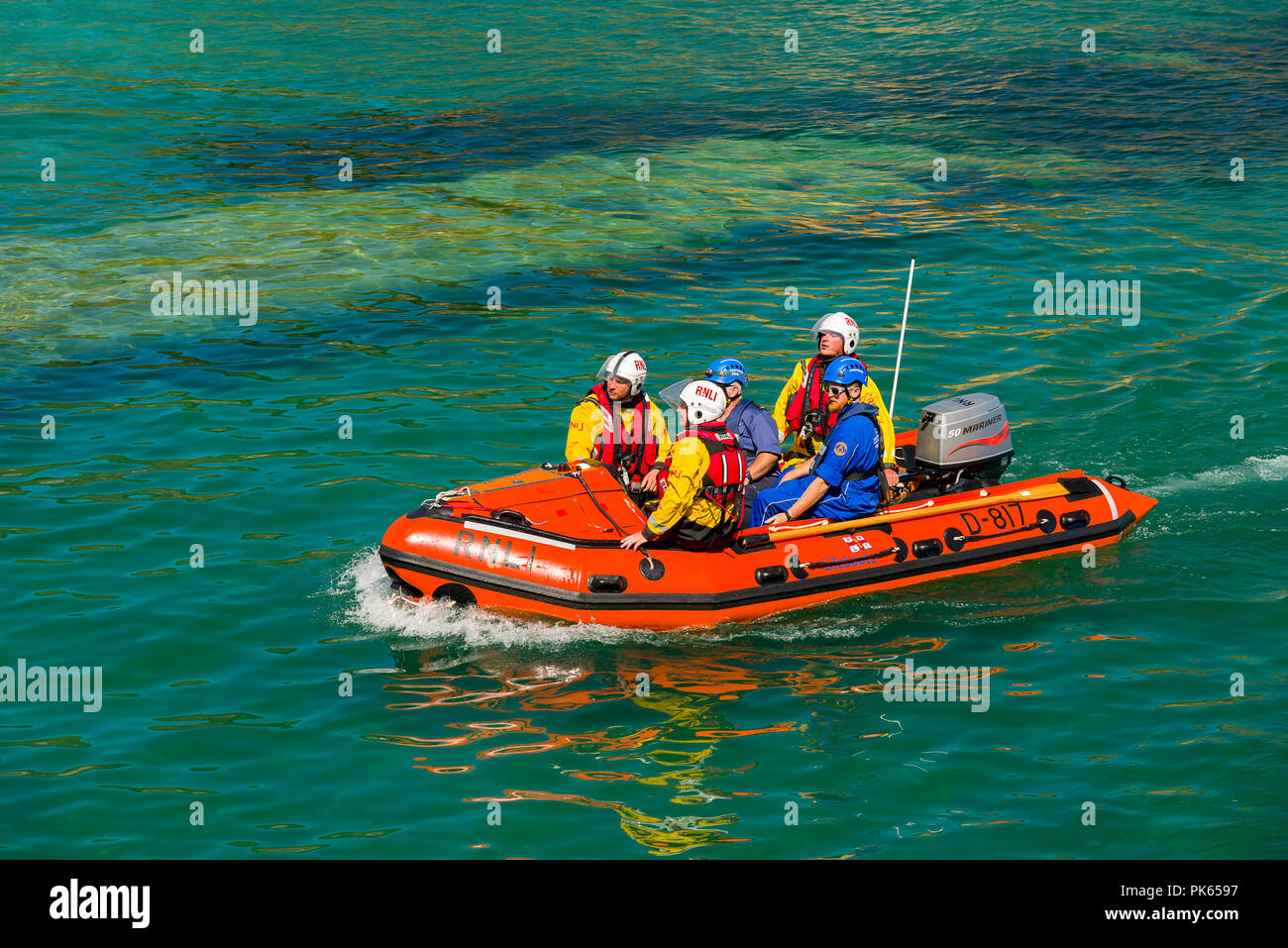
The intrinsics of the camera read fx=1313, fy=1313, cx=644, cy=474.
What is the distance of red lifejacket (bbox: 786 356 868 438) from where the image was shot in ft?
35.6

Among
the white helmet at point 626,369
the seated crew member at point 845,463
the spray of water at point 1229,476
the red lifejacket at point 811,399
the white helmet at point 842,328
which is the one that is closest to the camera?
the seated crew member at point 845,463

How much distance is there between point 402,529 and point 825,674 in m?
3.22

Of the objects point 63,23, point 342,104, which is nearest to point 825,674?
point 342,104

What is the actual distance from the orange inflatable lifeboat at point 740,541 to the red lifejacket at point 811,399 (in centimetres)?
85

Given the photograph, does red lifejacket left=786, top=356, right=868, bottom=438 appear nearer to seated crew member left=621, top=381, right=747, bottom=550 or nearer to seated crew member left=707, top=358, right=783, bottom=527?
seated crew member left=707, top=358, right=783, bottom=527

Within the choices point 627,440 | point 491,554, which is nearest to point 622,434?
point 627,440

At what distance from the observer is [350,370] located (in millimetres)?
14547

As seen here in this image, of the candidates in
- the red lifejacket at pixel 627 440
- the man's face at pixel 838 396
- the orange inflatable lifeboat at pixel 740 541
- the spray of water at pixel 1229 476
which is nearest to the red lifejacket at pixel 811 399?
the man's face at pixel 838 396

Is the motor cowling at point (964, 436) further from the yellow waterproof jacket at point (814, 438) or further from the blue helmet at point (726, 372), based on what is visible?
the blue helmet at point (726, 372)

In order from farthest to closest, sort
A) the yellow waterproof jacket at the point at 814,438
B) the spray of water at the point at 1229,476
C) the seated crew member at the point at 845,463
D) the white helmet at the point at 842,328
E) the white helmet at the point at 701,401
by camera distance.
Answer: the spray of water at the point at 1229,476, the white helmet at the point at 842,328, the yellow waterproof jacket at the point at 814,438, the seated crew member at the point at 845,463, the white helmet at the point at 701,401

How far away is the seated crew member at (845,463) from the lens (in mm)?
10039

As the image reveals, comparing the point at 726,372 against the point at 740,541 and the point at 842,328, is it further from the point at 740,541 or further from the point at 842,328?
the point at 740,541
